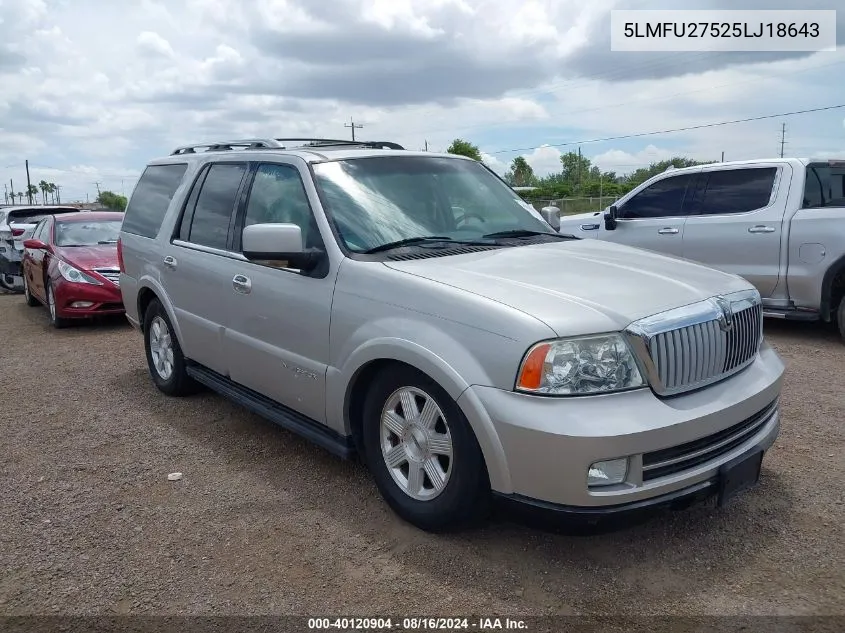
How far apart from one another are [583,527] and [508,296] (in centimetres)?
97

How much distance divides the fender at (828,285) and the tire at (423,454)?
5.30m

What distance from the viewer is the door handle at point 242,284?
434 centimetres

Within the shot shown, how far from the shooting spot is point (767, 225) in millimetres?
7363

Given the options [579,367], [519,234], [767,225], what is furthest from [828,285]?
[579,367]

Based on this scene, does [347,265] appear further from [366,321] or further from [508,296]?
[508,296]

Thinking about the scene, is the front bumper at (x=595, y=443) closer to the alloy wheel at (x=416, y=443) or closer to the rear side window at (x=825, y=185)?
the alloy wheel at (x=416, y=443)

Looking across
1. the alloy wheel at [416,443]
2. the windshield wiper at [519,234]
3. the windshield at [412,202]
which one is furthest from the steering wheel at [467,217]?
the alloy wheel at [416,443]

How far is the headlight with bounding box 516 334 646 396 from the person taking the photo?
9.34ft

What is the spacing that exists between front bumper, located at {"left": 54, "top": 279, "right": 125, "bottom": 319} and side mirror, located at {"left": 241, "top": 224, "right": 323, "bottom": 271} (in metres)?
5.99

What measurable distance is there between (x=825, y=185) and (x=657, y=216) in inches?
68.8

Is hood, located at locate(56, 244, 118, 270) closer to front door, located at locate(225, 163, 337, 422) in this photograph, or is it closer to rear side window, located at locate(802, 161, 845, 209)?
front door, located at locate(225, 163, 337, 422)

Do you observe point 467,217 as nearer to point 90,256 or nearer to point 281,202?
point 281,202

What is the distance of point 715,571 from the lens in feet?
10.1

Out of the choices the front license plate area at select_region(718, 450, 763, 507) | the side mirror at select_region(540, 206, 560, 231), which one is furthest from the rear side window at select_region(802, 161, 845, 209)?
the front license plate area at select_region(718, 450, 763, 507)
